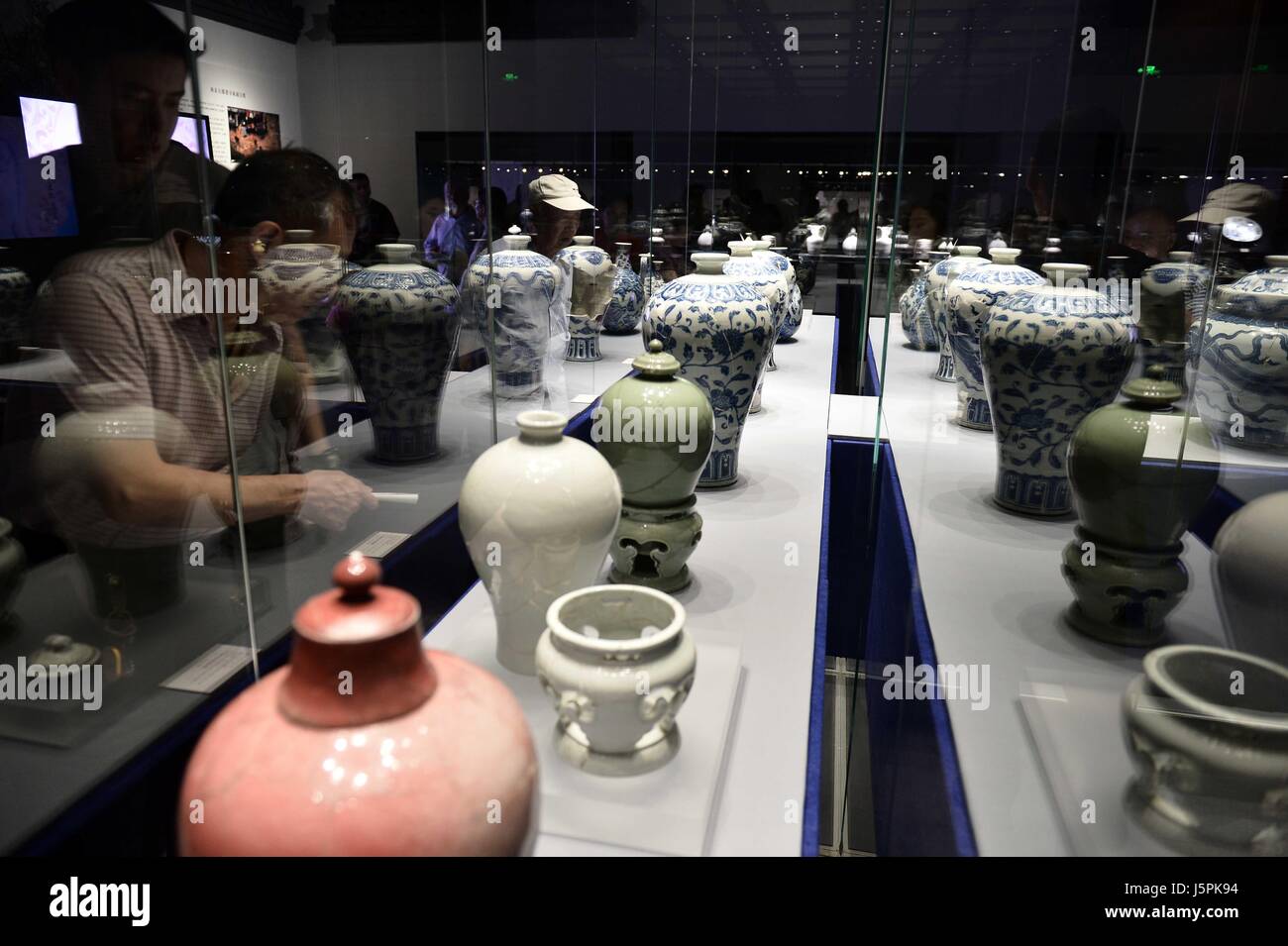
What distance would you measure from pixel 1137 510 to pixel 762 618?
0.69 meters

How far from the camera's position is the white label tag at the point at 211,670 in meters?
1.27

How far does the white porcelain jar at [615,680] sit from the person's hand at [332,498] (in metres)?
0.70

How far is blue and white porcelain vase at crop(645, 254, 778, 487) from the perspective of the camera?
2.11 metres

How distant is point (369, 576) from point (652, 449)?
100 cm

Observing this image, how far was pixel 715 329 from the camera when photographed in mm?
2100

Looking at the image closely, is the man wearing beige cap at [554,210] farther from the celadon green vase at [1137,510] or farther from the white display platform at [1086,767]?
the white display platform at [1086,767]

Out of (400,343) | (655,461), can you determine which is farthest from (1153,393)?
(400,343)

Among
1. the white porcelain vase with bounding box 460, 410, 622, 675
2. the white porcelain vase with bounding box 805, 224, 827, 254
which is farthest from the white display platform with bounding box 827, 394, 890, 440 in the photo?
the white porcelain vase with bounding box 460, 410, 622, 675

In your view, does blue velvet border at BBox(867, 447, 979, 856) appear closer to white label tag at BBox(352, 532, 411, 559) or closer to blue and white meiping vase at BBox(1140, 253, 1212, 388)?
blue and white meiping vase at BBox(1140, 253, 1212, 388)

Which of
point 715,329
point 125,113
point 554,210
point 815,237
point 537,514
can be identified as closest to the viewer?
point 125,113

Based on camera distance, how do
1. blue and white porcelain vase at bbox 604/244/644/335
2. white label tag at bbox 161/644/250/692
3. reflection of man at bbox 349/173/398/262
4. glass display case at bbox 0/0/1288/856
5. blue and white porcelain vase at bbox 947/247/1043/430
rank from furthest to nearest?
blue and white porcelain vase at bbox 604/244/644/335
blue and white porcelain vase at bbox 947/247/1043/430
reflection of man at bbox 349/173/398/262
white label tag at bbox 161/644/250/692
glass display case at bbox 0/0/1288/856

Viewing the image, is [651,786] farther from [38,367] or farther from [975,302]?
[975,302]

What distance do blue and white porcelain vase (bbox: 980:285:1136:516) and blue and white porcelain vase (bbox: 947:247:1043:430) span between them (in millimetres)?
242

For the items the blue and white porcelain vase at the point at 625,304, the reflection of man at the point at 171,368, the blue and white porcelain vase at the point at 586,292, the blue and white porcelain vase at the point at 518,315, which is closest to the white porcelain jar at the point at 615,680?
the reflection of man at the point at 171,368
